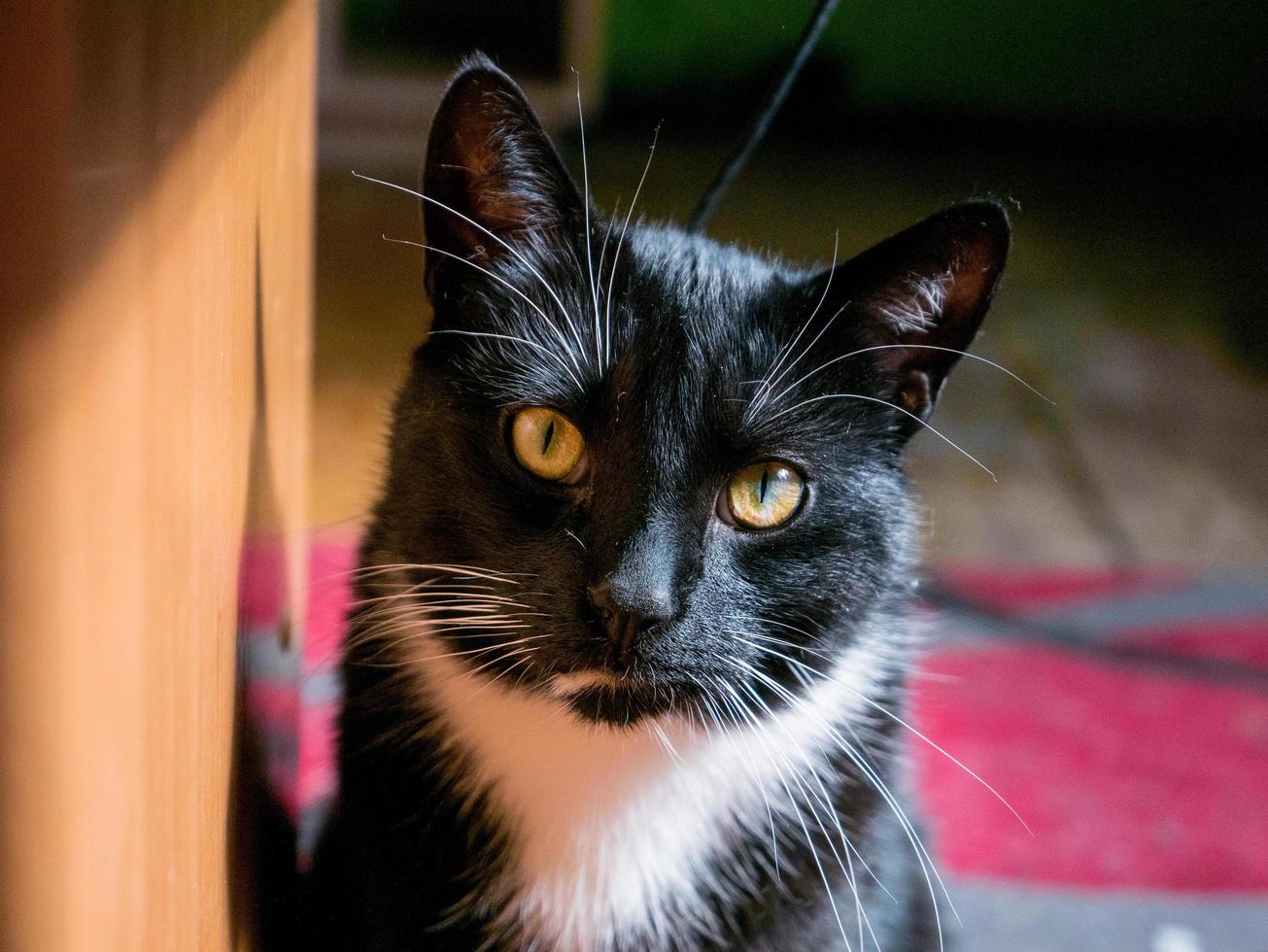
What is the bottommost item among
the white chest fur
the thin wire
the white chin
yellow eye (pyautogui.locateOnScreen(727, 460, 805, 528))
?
the white chest fur

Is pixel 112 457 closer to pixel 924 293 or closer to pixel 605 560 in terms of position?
pixel 605 560

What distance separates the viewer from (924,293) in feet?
2.39

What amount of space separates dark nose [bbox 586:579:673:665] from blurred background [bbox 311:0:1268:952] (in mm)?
310

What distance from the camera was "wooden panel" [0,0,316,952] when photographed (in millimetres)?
362

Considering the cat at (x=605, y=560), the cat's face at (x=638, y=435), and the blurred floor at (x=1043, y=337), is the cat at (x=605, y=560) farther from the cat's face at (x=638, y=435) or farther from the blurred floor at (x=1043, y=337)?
the blurred floor at (x=1043, y=337)

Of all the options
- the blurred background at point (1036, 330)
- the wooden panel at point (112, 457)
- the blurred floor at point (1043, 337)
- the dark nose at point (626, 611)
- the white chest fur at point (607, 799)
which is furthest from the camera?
the blurred floor at point (1043, 337)

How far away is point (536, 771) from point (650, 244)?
35cm

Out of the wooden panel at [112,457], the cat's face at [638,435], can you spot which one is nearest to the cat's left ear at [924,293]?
the cat's face at [638,435]

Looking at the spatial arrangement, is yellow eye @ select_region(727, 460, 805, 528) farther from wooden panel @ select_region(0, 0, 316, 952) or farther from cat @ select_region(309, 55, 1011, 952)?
wooden panel @ select_region(0, 0, 316, 952)

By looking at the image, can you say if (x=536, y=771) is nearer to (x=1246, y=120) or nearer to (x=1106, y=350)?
(x=1106, y=350)

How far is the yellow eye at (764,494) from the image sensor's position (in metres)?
0.71

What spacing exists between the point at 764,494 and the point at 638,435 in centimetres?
9

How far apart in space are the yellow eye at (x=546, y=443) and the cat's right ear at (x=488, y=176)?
0.37ft

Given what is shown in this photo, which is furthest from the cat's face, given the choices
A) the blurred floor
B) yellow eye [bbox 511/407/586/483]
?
the blurred floor
